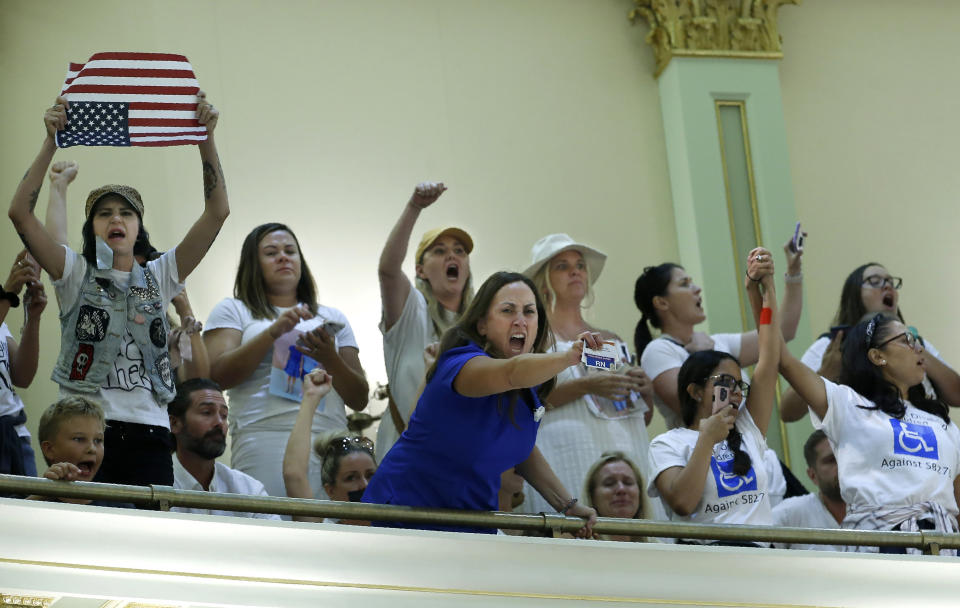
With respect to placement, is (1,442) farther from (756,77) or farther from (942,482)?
(756,77)

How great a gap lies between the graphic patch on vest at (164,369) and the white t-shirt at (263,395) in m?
0.67

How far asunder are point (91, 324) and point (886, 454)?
259cm

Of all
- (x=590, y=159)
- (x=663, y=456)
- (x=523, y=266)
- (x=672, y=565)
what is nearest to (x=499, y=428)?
(x=672, y=565)

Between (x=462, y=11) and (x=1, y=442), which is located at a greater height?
(x=462, y=11)

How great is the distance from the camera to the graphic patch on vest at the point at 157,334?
4348mm

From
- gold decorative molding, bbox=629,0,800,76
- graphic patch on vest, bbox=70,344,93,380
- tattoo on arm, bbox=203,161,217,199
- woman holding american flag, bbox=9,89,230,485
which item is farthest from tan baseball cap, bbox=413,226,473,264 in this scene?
gold decorative molding, bbox=629,0,800,76

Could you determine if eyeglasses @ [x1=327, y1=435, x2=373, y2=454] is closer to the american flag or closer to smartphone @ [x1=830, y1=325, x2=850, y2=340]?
the american flag

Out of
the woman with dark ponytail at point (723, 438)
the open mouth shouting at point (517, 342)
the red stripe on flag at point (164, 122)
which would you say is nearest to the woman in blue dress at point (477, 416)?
the open mouth shouting at point (517, 342)

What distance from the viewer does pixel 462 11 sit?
8.03 metres

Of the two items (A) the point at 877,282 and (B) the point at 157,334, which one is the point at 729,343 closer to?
(A) the point at 877,282

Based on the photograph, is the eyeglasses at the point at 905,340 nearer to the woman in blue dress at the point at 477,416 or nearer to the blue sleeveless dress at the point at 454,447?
the woman in blue dress at the point at 477,416

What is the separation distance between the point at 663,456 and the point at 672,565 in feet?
2.32

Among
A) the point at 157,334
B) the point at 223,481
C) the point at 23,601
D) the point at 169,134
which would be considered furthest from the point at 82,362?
the point at 23,601

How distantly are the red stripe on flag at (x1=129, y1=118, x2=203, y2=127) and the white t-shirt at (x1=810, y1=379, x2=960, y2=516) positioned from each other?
7.65 ft
